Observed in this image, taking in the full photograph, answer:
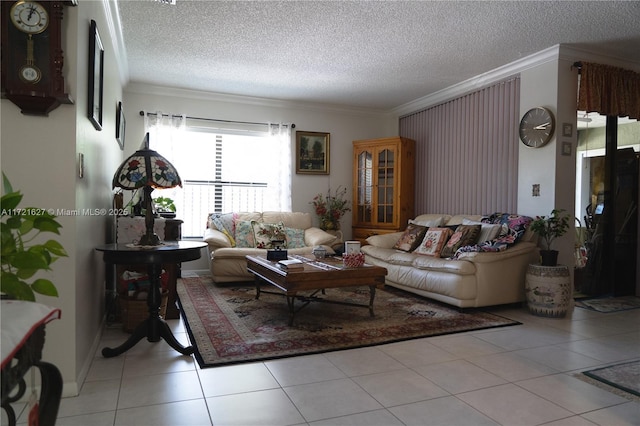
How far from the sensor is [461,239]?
4.40 meters

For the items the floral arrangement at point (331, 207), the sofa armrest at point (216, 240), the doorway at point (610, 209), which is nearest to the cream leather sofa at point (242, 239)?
the sofa armrest at point (216, 240)

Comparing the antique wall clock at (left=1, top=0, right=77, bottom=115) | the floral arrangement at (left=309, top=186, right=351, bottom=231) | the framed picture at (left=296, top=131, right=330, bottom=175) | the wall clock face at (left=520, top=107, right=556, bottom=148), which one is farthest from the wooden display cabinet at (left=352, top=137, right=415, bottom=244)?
the antique wall clock at (left=1, top=0, right=77, bottom=115)

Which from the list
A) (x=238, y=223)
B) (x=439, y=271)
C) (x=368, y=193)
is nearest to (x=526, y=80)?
(x=439, y=271)

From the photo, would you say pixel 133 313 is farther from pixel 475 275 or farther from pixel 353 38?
pixel 353 38

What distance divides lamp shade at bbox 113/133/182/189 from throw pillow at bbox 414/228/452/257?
295cm

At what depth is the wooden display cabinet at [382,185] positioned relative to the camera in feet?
19.9

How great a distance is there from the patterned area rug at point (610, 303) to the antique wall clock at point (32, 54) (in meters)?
4.73

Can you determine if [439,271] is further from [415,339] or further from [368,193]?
[368,193]

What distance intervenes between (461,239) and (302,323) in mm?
2020

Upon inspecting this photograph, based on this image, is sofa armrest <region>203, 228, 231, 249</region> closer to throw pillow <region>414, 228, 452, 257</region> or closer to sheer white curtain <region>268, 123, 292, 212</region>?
sheer white curtain <region>268, 123, 292, 212</region>

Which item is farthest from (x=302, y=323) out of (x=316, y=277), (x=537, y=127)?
(x=537, y=127)

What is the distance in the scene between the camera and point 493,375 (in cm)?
240

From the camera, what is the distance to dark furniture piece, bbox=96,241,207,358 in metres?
2.47

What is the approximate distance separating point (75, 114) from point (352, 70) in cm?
339
